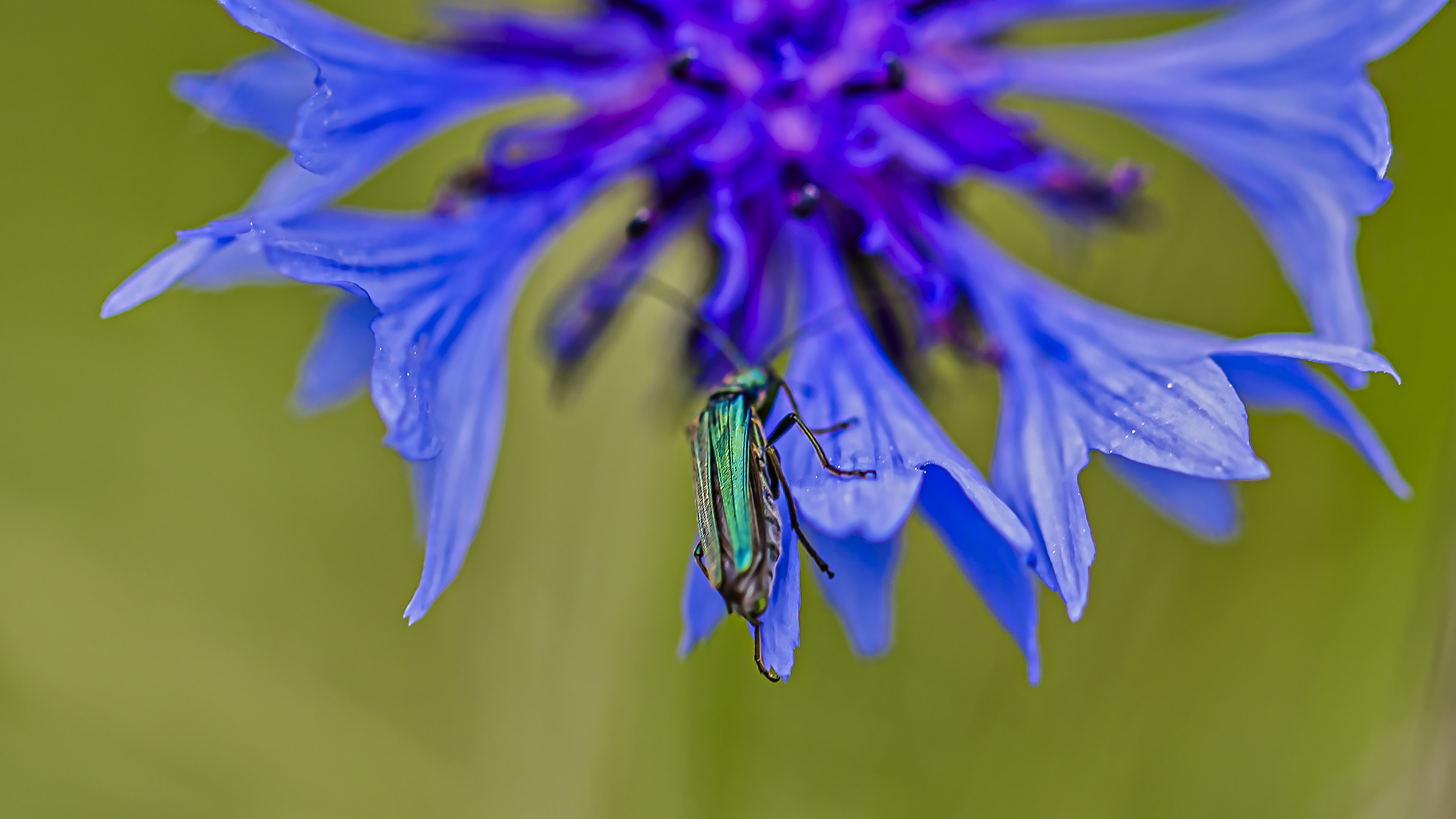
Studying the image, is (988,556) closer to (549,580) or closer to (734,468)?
(734,468)

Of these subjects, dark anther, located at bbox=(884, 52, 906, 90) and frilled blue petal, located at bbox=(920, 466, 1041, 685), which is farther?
dark anther, located at bbox=(884, 52, 906, 90)

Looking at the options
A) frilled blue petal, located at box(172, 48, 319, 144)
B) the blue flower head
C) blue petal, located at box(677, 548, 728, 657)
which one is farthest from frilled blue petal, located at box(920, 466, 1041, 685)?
frilled blue petal, located at box(172, 48, 319, 144)

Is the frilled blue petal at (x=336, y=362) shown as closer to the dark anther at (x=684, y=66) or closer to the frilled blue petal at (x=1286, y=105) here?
the dark anther at (x=684, y=66)

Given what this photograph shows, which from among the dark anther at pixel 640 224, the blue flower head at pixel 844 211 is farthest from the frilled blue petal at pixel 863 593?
the dark anther at pixel 640 224

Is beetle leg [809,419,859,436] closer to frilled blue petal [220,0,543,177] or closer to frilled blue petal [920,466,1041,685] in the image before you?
frilled blue petal [920,466,1041,685]

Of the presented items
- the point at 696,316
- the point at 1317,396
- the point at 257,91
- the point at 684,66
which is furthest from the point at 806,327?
the point at 257,91
